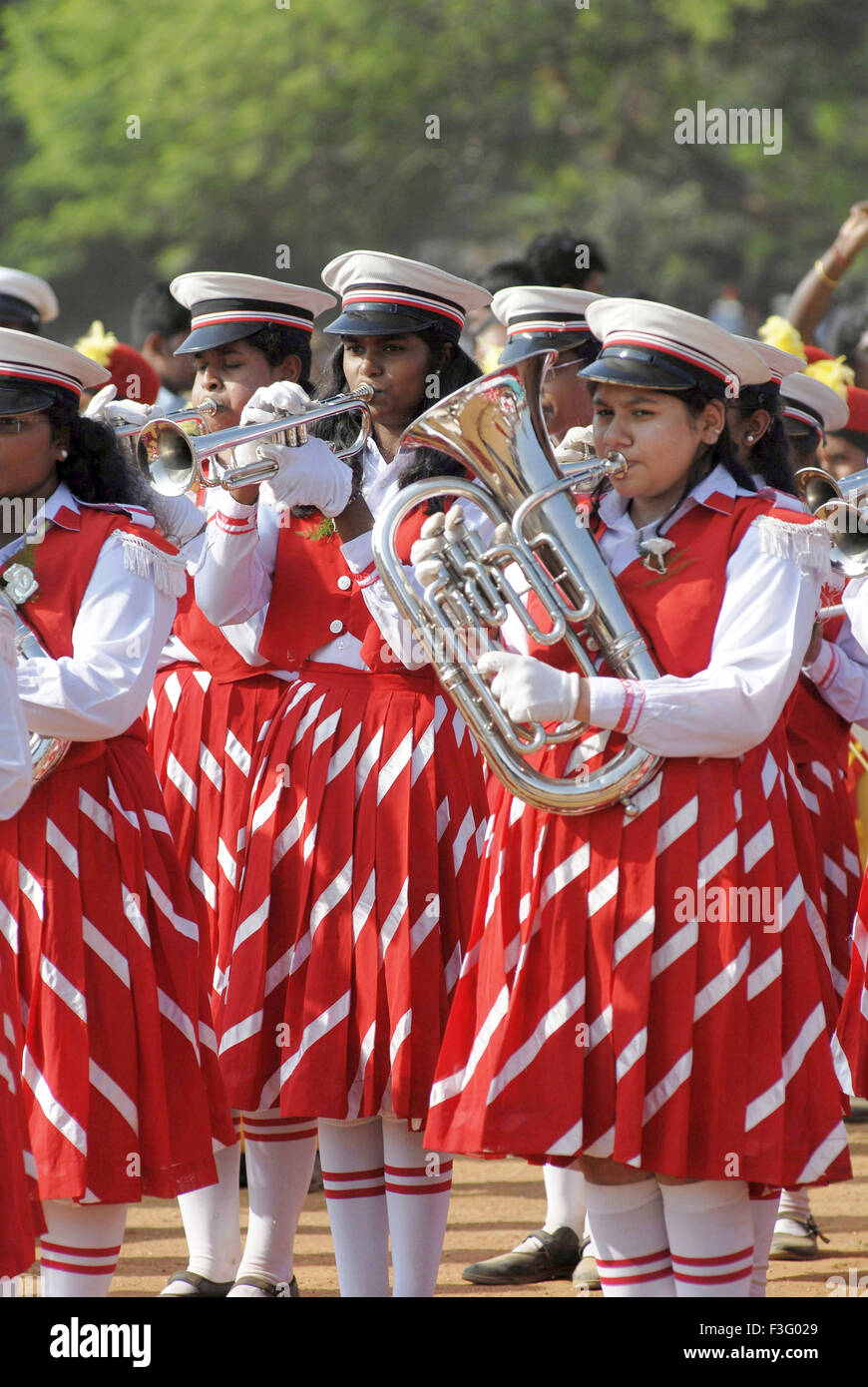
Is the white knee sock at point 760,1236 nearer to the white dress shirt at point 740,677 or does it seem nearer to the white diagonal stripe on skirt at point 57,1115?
the white dress shirt at point 740,677

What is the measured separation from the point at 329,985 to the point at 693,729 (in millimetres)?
1382

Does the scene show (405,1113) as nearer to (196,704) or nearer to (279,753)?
(279,753)

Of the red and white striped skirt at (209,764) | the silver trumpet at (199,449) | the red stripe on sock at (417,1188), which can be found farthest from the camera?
the red and white striped skirt at (209,764)

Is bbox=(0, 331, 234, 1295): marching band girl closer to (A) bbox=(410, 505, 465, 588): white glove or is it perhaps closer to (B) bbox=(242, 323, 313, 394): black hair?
(A) bbox=(410, 505, 465, 588): white glove

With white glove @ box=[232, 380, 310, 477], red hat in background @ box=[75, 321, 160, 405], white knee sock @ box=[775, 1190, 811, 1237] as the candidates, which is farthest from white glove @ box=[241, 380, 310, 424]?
red hat in background @ box=[75, 321, 160, 405]

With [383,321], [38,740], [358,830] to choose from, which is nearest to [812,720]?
[358,830]

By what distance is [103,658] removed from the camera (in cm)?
421

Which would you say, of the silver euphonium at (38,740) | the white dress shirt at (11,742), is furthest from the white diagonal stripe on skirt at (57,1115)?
the white dress shirt at (11,742)

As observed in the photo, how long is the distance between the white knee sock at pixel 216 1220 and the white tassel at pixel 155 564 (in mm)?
1652

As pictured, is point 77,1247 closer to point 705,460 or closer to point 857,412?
point 705,460

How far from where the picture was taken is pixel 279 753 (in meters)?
5.10

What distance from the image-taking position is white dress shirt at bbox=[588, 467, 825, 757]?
3.88 metres

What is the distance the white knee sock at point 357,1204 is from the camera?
4.85 metres

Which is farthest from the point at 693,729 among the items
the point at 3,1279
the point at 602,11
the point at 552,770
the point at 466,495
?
the point at 602,11
